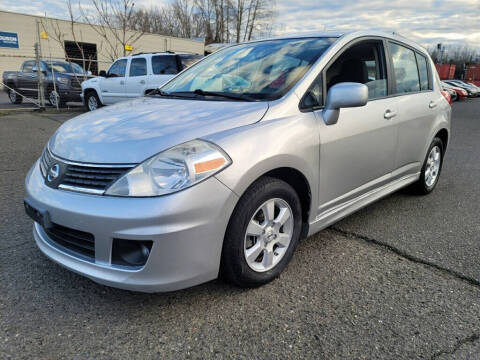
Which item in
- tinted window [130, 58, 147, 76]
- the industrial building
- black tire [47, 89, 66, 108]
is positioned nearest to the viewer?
tinted window [130, 58, 147, 76]

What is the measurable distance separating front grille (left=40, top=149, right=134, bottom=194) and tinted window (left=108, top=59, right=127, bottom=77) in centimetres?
966

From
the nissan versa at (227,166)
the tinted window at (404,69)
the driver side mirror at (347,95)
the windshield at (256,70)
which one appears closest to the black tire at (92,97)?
the windshield at (256,70)

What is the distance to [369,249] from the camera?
10.3ft

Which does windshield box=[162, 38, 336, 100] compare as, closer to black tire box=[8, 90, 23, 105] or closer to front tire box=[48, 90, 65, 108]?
front tire box=[48, 90, 65, 108]

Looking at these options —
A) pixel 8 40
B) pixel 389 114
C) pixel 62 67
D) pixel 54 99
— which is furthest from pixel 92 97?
pixel 8 40

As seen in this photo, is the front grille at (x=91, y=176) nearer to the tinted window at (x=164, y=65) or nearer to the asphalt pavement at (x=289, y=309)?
the asphalt pavement at (x=289, y=309)

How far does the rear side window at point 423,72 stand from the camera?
4118mm

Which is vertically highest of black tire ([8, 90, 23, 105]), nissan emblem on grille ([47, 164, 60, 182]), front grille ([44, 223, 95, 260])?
nissan emblem on grille ([47, 164, 60, 182])

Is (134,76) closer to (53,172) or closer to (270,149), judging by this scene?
(53,172)

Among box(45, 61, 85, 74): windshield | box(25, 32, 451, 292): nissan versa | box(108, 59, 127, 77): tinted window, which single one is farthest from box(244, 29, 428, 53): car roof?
box(45, 61, 85, 74): windshield

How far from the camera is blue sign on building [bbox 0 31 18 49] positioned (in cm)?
2363

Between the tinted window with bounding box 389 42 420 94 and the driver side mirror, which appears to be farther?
the tinted window with bounding box 389 42 420 94

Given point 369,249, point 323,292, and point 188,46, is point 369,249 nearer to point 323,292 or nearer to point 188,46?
point 323,292

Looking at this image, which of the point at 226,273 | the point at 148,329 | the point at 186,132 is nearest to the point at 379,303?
the point at 226,273
